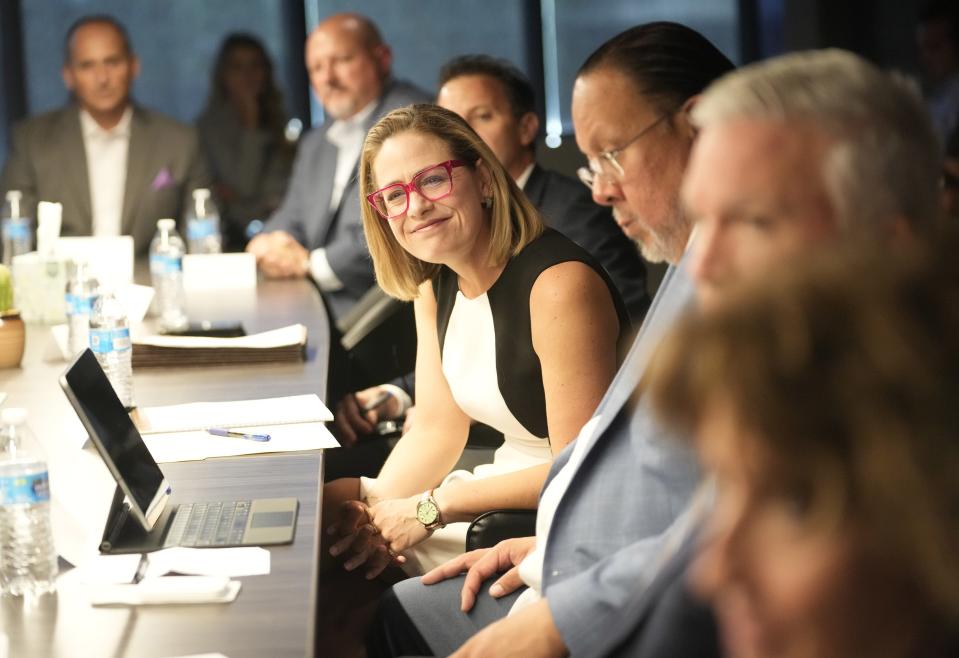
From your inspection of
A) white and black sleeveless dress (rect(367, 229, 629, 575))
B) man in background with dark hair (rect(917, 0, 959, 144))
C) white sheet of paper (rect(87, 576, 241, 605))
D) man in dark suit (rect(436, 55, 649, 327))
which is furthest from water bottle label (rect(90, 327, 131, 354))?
man in background with dark hair (rect(917, 0, 959, 144))

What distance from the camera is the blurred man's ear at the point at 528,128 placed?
11.8 feet

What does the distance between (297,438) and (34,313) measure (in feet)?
5.56

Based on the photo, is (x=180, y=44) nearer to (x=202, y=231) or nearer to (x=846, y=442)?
(x=202, y=231)

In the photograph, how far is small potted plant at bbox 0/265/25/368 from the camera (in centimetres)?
281

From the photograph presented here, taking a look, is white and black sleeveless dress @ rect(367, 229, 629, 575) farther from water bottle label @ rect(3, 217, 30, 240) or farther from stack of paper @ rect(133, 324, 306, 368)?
water bottle label @ rect(3, 217, 30, 240)

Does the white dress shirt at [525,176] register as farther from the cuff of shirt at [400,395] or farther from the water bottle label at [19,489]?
the water bottle label at [19,489]

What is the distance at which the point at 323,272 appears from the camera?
438 cm

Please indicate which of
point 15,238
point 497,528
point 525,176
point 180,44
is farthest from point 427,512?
point 180,44

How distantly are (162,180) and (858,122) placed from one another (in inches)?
178

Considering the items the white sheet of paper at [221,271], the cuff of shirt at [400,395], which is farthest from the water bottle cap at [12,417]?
the white sheet of paper at [221,271]

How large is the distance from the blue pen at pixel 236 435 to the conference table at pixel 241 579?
8 centimetres

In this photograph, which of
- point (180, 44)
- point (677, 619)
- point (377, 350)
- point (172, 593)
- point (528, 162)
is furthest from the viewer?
point (180, 44)

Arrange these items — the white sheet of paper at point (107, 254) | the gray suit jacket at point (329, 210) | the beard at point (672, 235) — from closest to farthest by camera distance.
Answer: the beard at point (672, 235), the white sheet of paper at point (107, 254), the gray suit jacket at point (329, 210)

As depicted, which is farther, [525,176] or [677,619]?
[525,176]
